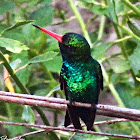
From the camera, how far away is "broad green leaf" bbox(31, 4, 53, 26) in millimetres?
1634

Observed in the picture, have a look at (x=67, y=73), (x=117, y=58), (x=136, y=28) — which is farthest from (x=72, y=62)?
(x=117, y=58)

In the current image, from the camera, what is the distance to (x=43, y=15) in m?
1.66

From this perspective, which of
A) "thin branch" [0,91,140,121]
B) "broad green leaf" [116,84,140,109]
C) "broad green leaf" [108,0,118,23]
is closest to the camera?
"thin branch" [0,91,140,121]

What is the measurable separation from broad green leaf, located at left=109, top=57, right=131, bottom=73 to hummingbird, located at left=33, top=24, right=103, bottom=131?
0.47 m

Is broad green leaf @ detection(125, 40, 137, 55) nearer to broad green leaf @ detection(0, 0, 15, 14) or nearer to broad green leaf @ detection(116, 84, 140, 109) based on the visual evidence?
broad green leaf @ detection(116, 84, 140, 109)

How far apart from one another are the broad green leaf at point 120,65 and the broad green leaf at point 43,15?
0.31 m

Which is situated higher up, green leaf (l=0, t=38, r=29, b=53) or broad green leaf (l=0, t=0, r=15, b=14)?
broad green leaf (l=0, t=0, r=15, b=14)

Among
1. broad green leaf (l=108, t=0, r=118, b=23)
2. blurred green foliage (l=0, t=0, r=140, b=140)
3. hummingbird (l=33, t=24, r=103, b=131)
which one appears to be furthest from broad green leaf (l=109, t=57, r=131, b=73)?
hummingbird (l=33, t=24, r=103, b=131)

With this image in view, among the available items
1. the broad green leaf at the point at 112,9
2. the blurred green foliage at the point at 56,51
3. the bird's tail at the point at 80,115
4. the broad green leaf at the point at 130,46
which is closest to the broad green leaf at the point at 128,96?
the blurred green foliage at the point at 56,51

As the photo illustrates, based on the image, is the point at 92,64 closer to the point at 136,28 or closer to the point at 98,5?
the point at 136,28

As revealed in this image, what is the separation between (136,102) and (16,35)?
56 cm

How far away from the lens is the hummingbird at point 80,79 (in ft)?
3.30

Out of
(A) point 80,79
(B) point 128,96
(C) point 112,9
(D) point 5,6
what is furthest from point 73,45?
(B) point 128,96

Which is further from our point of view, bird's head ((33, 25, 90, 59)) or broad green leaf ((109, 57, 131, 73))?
broad green leaf ((109, 57, 131, 73))
